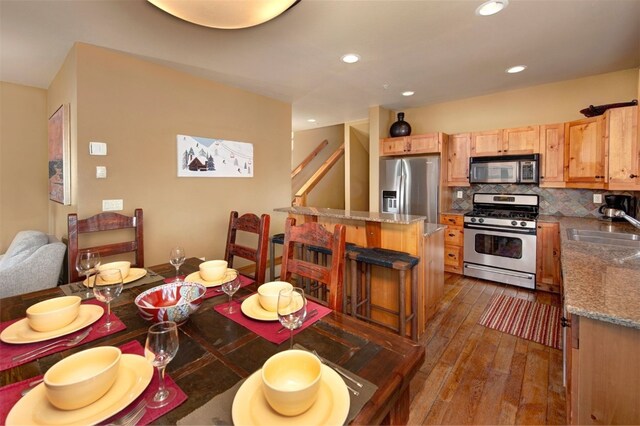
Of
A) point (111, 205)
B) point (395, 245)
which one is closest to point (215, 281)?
point (395, 245)

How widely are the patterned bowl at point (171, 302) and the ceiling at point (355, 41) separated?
1.95m

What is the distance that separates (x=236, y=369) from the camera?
0.84 meters

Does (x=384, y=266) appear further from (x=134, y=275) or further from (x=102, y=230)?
(x=102, y=230)

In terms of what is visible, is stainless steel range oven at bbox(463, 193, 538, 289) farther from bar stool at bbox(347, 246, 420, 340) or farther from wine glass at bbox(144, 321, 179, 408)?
wine glass at bbox(144, 321, 179, 408)

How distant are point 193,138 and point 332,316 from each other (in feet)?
9.45

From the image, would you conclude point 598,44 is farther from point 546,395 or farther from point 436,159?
point 546,395

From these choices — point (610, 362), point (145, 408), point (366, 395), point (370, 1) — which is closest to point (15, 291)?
point (145, 408)

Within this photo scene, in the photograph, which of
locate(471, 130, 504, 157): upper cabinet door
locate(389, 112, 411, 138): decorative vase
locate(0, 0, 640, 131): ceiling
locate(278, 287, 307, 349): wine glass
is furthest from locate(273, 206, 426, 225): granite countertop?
locate(389, 112, 411, 138): decorative vase

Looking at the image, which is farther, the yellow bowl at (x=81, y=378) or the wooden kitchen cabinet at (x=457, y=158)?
the wooden kitchen cabinet at (x=457, y=158)

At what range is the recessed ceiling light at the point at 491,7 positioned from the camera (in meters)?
1.97

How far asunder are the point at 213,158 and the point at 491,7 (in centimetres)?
299

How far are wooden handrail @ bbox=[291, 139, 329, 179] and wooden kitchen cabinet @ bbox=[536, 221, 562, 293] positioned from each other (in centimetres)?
456

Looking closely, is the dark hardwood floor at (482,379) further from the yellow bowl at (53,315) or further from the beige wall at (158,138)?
the beige wall at (158,138)

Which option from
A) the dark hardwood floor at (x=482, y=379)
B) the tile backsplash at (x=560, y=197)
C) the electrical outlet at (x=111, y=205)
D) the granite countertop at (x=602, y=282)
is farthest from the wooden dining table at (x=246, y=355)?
the tile backsplash at (x=560, y=197)
